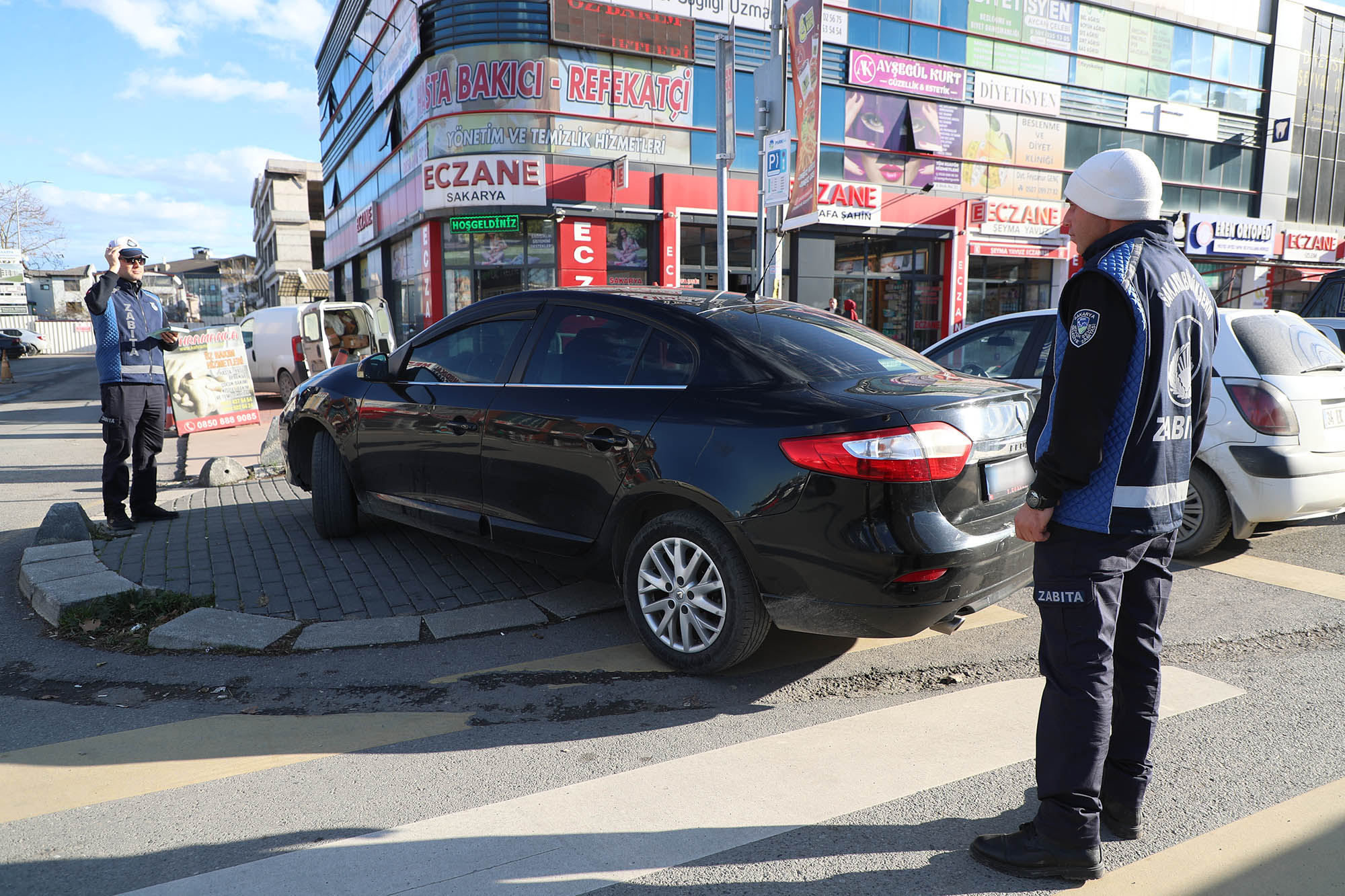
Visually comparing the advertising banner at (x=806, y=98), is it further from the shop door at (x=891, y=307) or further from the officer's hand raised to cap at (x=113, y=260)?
the shop door at (x=891, y=307)

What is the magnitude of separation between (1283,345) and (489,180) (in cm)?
1663

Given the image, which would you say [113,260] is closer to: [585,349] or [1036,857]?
[585,349]

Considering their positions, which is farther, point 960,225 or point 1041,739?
point 960,225

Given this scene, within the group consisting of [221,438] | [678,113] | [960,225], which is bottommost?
[221,438]

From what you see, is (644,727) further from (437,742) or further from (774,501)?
(774,501)

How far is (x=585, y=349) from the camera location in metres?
4.08

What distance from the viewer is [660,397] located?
3.67 metres

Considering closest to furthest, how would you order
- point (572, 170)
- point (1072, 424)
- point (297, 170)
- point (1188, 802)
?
point (1072, 424), point (1188, 802), point (572, 170), point (297, 170)

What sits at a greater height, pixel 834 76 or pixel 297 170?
pixel 297 170

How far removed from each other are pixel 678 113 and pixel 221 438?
12.8 meters

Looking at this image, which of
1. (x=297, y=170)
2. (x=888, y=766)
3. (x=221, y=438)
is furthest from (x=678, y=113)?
(x=297, y=170)

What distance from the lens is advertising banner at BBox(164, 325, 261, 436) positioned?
979 centimetres

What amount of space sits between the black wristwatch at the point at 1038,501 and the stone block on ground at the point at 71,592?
14.4 ft

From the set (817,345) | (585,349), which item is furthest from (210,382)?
(817,345)
